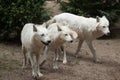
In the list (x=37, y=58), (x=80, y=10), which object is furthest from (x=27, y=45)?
(x=80, y=10)

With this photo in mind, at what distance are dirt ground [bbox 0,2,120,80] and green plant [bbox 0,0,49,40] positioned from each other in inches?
21.7

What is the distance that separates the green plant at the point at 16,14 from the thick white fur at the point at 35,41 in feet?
10.6

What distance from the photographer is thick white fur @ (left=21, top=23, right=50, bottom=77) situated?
7014 millimetres

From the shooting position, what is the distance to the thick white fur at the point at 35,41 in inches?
276

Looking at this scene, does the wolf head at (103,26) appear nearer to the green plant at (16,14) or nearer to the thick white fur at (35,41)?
the thick white fur at (35,41)

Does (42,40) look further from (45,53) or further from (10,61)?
(10,61)

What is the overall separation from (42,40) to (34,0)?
14.7 ft

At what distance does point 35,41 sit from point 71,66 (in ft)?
6.48

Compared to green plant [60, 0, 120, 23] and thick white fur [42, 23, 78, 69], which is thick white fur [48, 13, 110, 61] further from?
green plant [60, 0, 120, 23]

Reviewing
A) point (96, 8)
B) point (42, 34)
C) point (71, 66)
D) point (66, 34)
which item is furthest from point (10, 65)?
point (96, 8)

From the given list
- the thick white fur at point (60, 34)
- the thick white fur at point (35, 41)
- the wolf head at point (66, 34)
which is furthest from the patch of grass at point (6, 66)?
the wolf head at point (66, 34)

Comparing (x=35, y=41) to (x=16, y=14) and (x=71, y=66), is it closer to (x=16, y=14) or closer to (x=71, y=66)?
(x=71, y=66)

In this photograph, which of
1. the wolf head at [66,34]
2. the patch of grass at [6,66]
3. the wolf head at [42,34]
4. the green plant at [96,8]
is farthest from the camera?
the green plant at [96,8]

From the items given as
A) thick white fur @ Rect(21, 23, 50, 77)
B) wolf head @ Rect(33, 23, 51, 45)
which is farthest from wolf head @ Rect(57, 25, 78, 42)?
wolf head @ Rect(33, 23, 51, 45)
